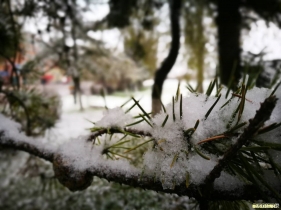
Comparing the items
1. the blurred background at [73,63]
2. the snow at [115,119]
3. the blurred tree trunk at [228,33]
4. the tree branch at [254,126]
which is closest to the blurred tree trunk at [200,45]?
the blurred background at [73,63]

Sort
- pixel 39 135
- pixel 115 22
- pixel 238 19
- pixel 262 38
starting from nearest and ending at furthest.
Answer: pixel 262 38
pixel 39 135
pixel 238 19
pixel 115 22

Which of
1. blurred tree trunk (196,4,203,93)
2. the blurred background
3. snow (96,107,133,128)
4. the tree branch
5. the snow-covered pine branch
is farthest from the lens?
blurred tree trunk (196,4,203,93)

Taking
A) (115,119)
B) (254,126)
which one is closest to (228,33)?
(115,119)

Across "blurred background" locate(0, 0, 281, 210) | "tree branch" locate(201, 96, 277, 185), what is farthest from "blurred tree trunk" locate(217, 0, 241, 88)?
"tree branch" locate(201, 96, 277, 185)

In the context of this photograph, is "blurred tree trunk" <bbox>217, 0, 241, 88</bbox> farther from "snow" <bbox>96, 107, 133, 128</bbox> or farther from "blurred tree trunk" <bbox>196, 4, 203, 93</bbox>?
"snow" <bbox>96, 107, 133, 128</bbox>

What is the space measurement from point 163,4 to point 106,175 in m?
2.97

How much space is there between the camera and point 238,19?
2.43 m

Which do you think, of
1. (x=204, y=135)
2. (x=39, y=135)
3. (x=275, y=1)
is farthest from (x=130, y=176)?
(x=275, y=1)

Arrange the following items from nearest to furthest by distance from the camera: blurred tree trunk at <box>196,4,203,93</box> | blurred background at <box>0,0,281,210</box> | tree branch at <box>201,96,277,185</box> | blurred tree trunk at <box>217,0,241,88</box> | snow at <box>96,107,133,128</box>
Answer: tree branch at <box>201,96,277,185</box> → snow at <box>96,107,133,128</box> → blurred background at <box>0,0,281,210</box> → blurred tree trunk at <box>217,0,241,88</box> → blurred tree trunk at <box>196,4,203,93</box>

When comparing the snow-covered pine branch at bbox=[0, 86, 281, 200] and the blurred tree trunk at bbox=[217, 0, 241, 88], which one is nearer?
the snow-covered pine branch at bbox=[0, 86, 281, 200]

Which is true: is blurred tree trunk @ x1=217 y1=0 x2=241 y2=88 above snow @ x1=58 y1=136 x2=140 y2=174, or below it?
above

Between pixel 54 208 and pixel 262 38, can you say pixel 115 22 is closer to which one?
pixel 262 38

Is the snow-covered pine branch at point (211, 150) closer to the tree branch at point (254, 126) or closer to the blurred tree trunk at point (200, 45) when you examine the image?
the tree branch at point (254, 126)

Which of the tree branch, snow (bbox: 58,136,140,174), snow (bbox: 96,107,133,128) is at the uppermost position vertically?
the tree branch
